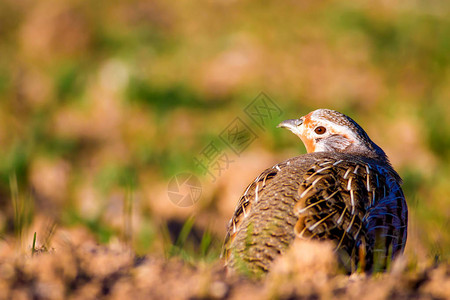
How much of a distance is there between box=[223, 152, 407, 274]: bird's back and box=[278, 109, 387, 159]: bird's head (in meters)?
0.61

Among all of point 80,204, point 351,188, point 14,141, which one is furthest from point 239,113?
point 351,188

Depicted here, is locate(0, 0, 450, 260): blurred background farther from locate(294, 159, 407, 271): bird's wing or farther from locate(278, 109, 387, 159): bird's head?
locate(294, 159, 407, 271): bird's wing

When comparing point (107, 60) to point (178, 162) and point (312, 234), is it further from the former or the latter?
point (312, 234)

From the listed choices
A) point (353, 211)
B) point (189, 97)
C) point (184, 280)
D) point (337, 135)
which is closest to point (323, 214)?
point (353, 211)

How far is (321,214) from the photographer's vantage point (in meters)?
3.28

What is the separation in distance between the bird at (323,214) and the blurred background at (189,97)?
77.9 inches

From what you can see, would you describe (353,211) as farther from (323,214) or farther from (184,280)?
(184,280)

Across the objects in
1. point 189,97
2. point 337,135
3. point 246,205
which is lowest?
point 246,205

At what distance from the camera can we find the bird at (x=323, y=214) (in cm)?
316

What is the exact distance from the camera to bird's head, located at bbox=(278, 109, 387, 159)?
15.0 feet

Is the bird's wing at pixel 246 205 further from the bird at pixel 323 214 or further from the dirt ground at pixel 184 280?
the dirt ground at pixel 184 280

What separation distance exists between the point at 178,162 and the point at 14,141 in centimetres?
252

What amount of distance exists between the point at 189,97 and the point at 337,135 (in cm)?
460

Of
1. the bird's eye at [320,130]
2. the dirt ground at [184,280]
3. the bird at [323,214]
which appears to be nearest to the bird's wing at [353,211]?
the bird at [323,214]
